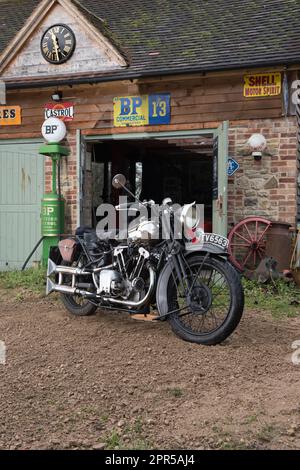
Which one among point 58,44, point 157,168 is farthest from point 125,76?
point 157,168

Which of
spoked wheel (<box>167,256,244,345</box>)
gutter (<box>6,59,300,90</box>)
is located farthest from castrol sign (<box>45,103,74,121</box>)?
spoked wheel (<box>167,256,244,345</box>)

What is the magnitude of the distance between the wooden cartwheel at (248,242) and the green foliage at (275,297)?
470 mm

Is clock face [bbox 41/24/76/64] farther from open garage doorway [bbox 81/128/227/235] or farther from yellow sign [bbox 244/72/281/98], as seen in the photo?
yellow sign [bbox 244/72/281/98]

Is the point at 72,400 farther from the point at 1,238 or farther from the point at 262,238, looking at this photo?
the point at 1,238

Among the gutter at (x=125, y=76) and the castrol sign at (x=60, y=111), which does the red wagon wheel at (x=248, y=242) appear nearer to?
the gutter at (x=125, y=76)

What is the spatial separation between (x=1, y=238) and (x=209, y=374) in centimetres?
655

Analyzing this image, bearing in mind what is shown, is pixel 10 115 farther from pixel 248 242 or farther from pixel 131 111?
pixel 248 242

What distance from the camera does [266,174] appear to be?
7.89 metres

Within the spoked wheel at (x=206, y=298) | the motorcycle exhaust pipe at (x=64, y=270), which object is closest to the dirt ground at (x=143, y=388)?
the spoked wheel at (x=206, y=298)

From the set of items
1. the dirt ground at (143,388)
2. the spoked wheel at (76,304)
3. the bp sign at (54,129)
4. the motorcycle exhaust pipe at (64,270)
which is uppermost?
the bp sign at (54,129)

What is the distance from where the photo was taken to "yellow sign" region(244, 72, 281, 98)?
7695 mm

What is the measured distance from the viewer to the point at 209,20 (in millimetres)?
9102

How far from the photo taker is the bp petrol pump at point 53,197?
8.48 m

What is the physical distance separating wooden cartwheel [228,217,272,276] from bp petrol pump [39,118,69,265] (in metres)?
2.79
